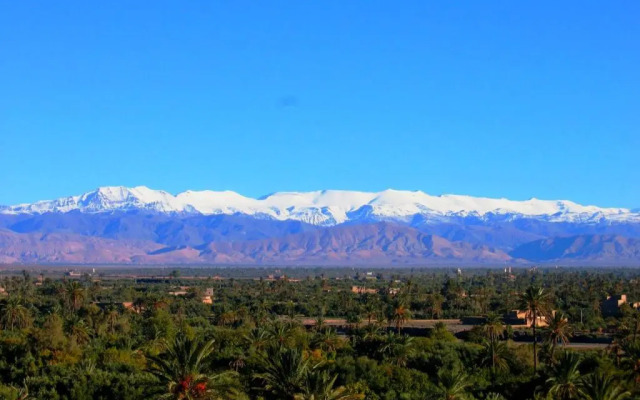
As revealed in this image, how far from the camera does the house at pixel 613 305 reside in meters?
109

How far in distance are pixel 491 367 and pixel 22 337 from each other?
114 feet

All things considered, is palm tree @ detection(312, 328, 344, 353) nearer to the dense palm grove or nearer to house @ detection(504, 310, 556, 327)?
the dense palm grove

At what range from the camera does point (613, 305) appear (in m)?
112

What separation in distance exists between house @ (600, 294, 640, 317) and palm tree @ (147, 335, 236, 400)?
80375 millimetres

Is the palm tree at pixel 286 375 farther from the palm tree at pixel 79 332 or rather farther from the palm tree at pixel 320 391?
the palm tree at pixel 79 332

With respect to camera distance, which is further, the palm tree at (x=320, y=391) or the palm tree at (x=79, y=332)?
the palm tree at (x=79, y=332)

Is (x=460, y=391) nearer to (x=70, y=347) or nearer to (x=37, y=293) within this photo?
(x=70, y=347)

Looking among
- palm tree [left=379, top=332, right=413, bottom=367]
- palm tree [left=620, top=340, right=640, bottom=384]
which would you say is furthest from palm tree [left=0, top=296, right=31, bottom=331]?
palm tree [left=620, top=340, right=640, bottom=384]

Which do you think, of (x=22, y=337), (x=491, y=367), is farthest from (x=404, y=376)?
(x=22, y=337)

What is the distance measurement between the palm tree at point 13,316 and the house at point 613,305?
218 ft

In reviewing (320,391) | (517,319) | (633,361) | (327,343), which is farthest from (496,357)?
(517,319)

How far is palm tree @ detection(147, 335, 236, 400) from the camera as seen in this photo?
119 feet

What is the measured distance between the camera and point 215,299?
469ft

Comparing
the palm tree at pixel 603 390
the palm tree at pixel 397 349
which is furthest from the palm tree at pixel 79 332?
the palm tree at pixel 603 390
